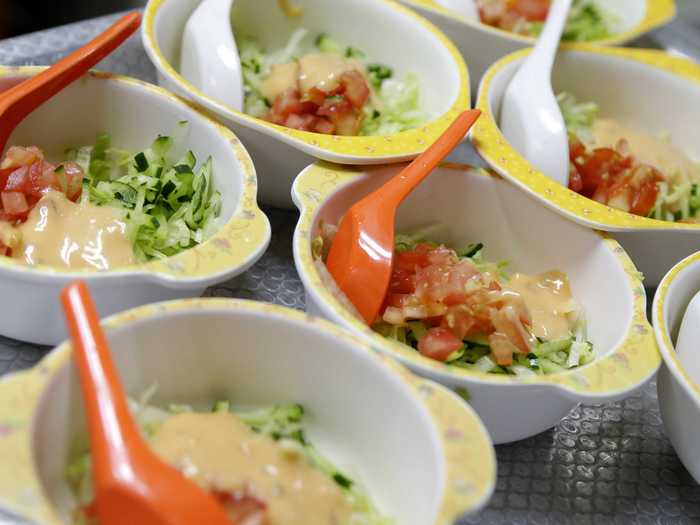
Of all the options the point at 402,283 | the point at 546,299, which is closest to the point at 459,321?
the point at 402,283

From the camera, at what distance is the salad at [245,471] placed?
3.02ft

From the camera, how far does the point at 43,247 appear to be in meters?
1.23

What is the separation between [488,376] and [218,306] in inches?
13.4

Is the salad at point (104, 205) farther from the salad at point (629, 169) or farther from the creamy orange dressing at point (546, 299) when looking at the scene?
the salad at point (629, 169)

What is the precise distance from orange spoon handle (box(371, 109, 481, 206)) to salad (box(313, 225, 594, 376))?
0.32 feet

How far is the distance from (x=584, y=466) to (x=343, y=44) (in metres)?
1.02

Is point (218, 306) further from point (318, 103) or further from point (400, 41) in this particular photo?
point (400, 41)

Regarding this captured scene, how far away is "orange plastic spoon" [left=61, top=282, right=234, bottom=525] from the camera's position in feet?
2.75

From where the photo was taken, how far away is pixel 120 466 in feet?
2.81

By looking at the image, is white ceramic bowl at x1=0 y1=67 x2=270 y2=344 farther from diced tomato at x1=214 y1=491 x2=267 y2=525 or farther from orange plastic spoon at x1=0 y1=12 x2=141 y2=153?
diced tomato at x1=214 y1=491 x2=267 y2=525

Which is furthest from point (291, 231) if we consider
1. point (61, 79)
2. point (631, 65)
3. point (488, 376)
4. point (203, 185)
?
point (631, 65)

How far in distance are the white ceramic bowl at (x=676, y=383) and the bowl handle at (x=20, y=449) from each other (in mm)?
783

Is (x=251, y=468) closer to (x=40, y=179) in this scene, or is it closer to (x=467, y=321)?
(x=467, y=321)

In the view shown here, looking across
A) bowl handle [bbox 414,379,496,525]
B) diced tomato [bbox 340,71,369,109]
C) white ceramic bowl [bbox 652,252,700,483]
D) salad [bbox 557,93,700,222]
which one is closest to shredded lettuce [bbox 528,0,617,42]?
salad [bbox 557,93,700,222]
